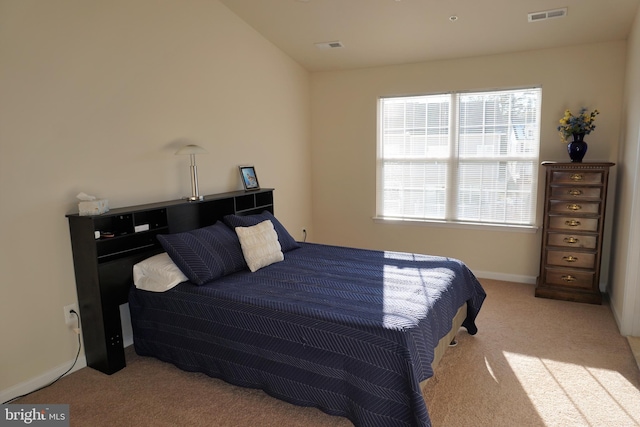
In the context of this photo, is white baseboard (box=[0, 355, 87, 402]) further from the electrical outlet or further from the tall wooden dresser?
the tall wooden dresser

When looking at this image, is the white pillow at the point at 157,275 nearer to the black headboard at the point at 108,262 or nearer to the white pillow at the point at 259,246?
the black headboard at the point at 108,262

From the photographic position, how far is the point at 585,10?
3.43m

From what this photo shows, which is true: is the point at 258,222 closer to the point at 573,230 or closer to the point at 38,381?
the point at 38,381

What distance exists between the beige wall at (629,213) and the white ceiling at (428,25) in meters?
0.34

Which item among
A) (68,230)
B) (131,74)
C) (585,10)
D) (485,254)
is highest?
(585,10)

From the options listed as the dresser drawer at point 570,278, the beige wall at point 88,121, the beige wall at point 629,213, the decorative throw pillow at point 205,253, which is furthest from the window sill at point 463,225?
the decorative throw pillow at point 205,253

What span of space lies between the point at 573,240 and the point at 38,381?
4.45 metres

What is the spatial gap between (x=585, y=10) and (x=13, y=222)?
449 centimetres

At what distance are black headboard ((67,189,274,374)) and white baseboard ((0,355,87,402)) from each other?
0.07 meters

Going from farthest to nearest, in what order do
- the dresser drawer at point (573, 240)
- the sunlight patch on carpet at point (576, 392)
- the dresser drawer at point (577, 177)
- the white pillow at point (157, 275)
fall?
1. the dresser drawer at point (573, 240)
2. the dresser drawer at point (577, 177)
3. the white pillow at point (157, 275)
4. the sunlight patch on carpet at point (576, 392)

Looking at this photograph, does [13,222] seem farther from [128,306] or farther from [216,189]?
[216,189]

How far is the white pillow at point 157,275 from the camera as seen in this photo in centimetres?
279

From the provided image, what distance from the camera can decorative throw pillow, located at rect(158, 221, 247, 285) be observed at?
9.27 ft

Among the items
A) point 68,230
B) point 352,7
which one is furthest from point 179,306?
point 352,7
